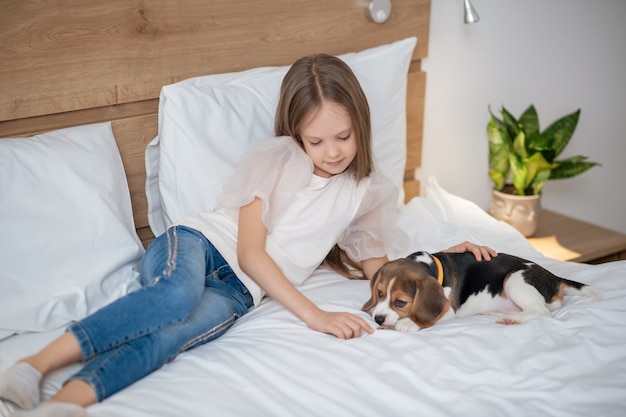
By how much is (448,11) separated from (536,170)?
0.63m

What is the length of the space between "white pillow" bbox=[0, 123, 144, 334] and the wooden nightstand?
138cm

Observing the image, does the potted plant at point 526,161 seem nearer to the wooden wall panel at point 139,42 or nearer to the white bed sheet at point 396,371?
the wooden wall panel at point 139,42

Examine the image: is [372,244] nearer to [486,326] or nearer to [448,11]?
[486,326]

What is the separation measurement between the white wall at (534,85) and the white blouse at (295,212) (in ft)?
2.45

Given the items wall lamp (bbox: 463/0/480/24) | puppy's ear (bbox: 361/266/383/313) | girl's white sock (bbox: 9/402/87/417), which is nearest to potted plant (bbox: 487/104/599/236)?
wall lamp (bbox: 463/0/480/24)

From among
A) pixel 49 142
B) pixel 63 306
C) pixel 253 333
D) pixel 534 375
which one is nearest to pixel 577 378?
pixel 534 375

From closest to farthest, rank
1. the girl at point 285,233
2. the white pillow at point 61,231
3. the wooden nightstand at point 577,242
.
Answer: the girl at point 285,233
the white pillow at point 61,231
the wooden nightstand at point 577,242

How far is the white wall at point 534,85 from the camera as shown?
248 cm

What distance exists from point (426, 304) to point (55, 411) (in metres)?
0.77

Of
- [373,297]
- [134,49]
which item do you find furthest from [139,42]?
[373,297]

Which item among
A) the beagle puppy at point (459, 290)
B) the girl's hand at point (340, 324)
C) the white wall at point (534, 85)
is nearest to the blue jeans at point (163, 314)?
the girl's hand at point (340, 324)

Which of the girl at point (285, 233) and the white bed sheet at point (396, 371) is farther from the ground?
the girl at point (285, 233)

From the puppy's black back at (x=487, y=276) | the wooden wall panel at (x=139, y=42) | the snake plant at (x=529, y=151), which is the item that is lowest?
the puppy's black back at (x=487, y=276)

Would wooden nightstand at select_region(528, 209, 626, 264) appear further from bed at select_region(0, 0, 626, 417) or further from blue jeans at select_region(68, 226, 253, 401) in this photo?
blue jeans at select_region(68, 226, 253, 401)
